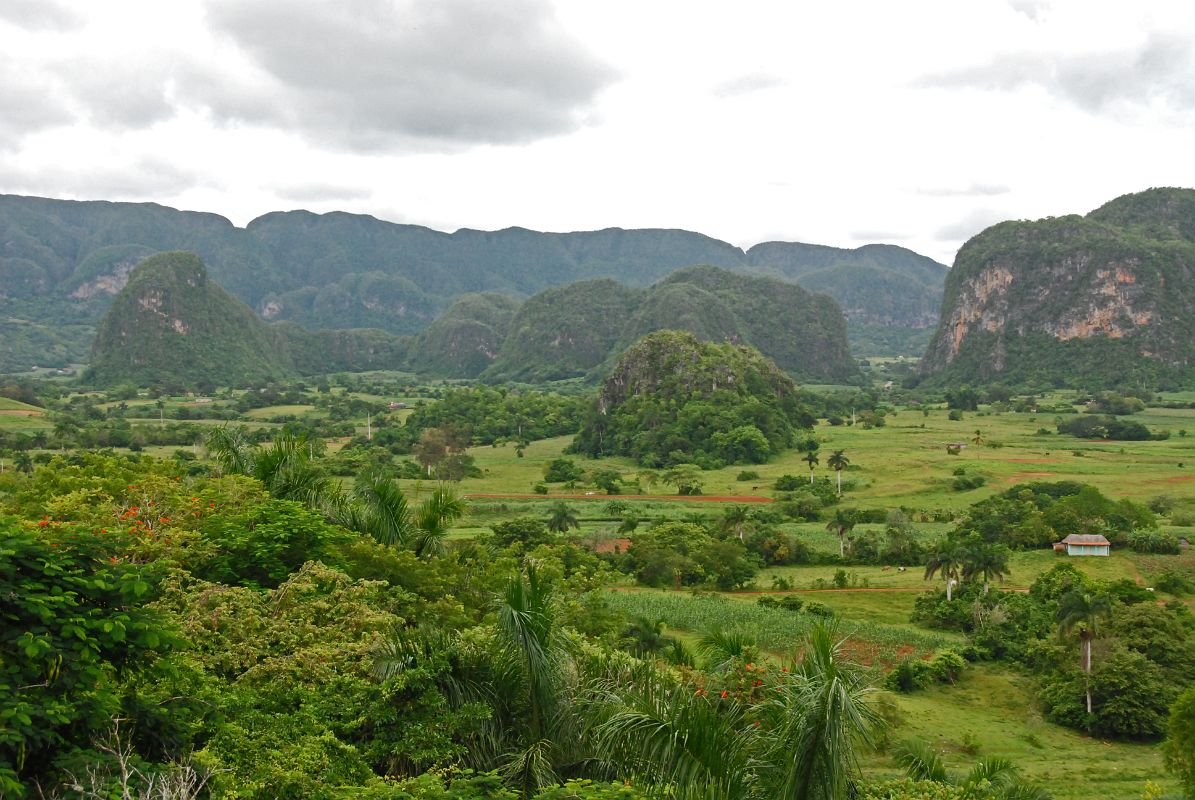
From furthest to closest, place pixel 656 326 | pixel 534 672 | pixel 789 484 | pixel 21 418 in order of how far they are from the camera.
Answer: pixel 656 326, pixel 21 418, pixel 789 484, pixel 534 672

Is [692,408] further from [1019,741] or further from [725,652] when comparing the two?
[725,652]

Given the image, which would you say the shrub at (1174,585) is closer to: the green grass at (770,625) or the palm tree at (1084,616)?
the green grass at (770,625)

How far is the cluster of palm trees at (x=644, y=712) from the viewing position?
7.09m

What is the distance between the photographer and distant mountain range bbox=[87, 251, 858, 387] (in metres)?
153

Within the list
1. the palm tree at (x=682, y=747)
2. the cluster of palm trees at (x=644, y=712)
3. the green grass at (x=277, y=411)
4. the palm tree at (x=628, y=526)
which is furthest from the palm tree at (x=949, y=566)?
the green grass at (x=277, y=411)

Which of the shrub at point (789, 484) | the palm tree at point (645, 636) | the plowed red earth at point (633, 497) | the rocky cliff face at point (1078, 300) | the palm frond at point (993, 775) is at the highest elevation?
the rocky cliff face at point (1078, 300)

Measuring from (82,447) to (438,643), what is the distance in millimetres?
67973

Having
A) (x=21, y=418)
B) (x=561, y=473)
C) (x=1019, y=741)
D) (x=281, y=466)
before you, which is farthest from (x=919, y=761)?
(x=21, y=418)

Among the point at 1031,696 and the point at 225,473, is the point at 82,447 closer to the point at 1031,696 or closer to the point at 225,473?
the point at 225,473

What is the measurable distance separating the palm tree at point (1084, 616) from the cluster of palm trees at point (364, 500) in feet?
54.7

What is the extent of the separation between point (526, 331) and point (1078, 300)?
330ft

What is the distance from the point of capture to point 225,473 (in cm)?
1962

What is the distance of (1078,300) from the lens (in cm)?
14138

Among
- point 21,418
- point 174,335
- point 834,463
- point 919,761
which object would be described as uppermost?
point 174,335
